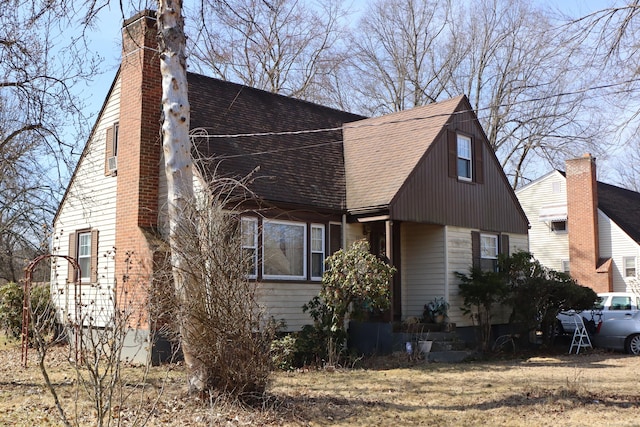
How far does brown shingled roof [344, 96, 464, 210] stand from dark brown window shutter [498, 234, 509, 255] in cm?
432

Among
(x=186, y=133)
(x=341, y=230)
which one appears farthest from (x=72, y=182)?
(x=186, y=133)

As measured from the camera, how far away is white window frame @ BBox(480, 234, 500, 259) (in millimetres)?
18875

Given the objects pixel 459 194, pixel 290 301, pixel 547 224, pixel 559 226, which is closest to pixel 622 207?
pixel 559 226

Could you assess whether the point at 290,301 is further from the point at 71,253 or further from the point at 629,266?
the point at 629,266

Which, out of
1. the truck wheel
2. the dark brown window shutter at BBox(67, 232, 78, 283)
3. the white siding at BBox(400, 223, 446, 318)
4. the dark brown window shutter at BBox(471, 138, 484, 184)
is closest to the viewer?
the dark brown window shutter at BBox(67, 232, 78, 283)

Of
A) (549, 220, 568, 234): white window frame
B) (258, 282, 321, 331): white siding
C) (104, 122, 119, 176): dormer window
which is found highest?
(104, 122, 119, 176): dormer window

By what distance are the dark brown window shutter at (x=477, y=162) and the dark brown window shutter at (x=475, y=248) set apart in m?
1.58

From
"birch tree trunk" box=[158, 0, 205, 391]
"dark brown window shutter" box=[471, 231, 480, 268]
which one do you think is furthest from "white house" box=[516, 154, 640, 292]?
"birch tree trunk" box=[158, 0, 205, 391]

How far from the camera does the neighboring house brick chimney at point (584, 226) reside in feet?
94.1

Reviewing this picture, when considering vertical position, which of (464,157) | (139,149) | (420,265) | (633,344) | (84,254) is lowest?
(633,344)

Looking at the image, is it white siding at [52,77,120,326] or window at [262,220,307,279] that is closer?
window at [262,220,307,279]

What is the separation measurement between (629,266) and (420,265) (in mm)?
14985

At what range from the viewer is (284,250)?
15484mm

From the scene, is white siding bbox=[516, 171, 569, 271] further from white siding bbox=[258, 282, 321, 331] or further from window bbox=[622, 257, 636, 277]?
white siding bbox=[258, 282, 321, 331]
